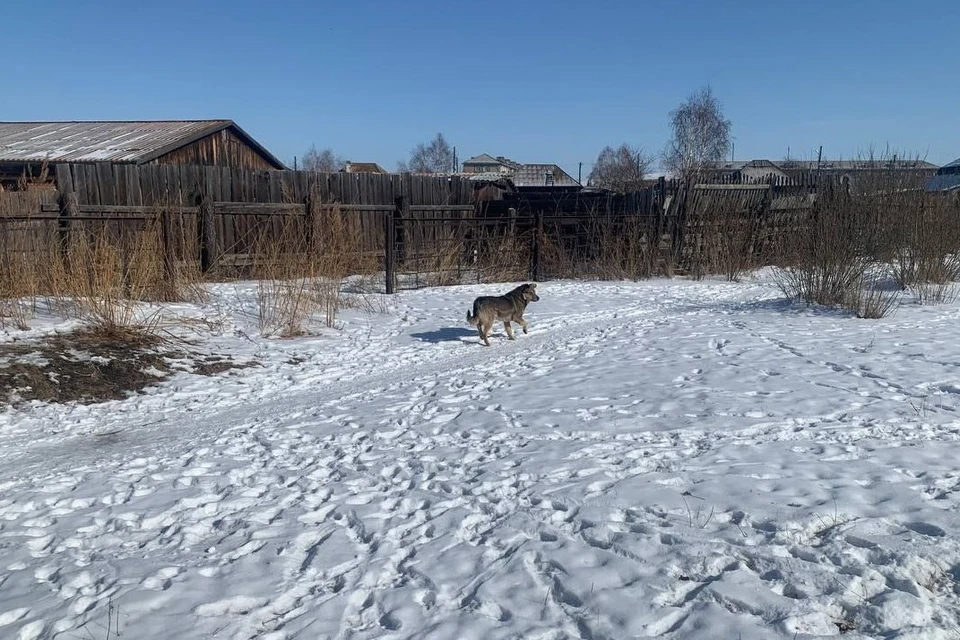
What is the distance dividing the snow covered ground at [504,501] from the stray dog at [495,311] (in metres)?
1.43

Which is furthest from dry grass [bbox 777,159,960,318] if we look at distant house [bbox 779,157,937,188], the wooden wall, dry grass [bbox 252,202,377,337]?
the wooden wall

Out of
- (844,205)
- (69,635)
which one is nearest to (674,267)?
(844,205)

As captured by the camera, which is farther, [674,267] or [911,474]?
[674,267]

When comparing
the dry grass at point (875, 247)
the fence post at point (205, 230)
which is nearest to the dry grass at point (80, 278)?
the fence post at point (205, 230)

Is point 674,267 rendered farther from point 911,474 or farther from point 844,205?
point 911,474

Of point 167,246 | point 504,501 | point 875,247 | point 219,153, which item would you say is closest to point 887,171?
point 875,247

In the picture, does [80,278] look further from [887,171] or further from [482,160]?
[482,160]

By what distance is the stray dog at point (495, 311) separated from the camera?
34.3 ft

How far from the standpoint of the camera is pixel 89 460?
589 centimetres

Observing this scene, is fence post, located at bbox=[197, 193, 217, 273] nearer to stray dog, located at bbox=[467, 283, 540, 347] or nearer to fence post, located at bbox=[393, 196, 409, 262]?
fence post, located at bbox=[393, 196, 409, 262]

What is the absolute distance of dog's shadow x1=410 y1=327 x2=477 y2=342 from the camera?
10.9 meters

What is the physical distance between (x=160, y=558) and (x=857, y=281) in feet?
36.8

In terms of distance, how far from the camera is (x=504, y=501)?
4855 millimetres

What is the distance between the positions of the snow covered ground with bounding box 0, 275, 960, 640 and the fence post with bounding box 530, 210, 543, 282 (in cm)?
820
